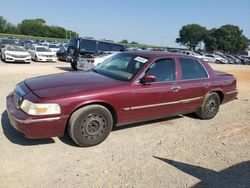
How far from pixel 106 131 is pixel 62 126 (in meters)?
0.79

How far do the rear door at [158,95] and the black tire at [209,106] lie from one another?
0.94 metres

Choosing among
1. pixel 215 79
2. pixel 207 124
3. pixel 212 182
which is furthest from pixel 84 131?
pixel 215 79

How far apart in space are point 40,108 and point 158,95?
2.27 metres

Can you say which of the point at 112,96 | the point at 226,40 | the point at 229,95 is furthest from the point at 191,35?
the point at 112,96

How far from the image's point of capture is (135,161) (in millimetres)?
4195

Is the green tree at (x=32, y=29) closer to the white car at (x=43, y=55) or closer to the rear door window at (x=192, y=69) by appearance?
the white car at (x=43, y=55)

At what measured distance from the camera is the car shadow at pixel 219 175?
3715mm

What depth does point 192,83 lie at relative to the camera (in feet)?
19.8

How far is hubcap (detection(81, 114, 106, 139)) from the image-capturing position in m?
4.50

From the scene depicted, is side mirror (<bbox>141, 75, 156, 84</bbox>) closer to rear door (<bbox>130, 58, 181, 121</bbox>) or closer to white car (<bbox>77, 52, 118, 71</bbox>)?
rear door (<bbox>130, 58, 181, 121</bbox>)

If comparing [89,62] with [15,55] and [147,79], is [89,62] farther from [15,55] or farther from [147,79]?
[147,79]

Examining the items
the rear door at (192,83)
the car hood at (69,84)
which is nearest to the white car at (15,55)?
the car hood at (69,84)

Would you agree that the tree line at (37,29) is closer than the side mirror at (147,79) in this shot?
No

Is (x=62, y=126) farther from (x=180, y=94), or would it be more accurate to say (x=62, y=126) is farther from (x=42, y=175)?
(x=180, y=94)
